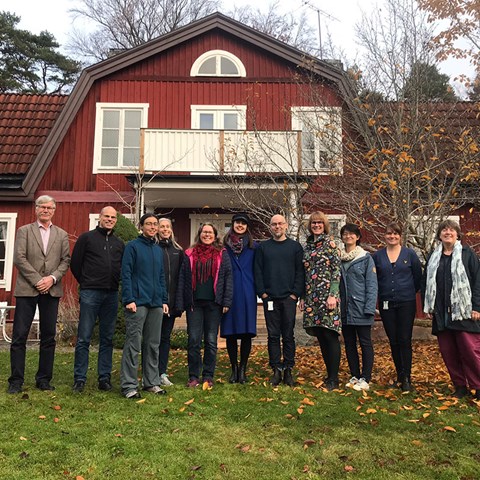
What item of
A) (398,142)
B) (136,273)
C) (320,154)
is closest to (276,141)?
(320,154)

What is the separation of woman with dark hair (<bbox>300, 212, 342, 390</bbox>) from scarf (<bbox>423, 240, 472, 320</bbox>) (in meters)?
1.01

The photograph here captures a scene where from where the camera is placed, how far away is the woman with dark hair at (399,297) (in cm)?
514

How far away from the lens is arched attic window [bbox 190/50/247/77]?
13.5 m

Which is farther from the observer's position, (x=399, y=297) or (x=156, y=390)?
(x=399, y=297)

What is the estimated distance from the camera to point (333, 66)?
9.60m

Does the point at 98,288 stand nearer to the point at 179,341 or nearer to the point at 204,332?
the point at 204,332

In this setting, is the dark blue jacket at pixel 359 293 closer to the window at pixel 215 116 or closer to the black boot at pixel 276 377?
the black boot at pixel 276 377

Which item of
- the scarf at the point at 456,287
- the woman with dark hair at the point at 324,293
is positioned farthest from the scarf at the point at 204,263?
the scarf at the point at 456,287

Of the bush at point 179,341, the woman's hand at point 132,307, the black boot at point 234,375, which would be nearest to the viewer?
the woman's hand at point 132,307

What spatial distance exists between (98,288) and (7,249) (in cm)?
876

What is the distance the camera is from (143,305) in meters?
4.80

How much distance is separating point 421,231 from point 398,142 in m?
1.74

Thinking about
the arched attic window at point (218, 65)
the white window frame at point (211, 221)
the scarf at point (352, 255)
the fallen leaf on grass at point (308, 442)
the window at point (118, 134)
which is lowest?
the fallen leaf on grass at point (308, 442)

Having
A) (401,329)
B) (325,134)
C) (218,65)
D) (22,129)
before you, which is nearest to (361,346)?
(401,329)
